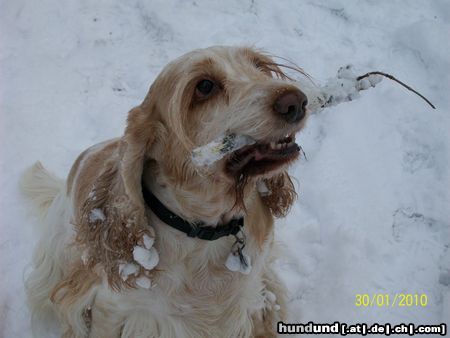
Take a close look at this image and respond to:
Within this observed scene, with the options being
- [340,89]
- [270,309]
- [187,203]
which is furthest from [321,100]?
[270,309]

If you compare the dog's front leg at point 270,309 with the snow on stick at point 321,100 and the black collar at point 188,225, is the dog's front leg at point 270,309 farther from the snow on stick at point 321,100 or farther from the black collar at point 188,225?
the snow on stick at point 321,100

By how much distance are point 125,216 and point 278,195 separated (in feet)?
2.77

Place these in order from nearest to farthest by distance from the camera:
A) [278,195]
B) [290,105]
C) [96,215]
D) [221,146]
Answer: [290,105], [221,146], [96,215], [278,195]

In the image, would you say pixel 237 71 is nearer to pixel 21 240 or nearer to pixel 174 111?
pixel 174 111

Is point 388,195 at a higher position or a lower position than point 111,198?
lower

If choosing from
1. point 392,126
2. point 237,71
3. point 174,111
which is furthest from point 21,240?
point 392,126

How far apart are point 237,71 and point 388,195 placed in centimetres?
217

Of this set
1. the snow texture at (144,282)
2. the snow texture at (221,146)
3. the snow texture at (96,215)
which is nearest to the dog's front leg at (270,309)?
the snow texture at (144,282)

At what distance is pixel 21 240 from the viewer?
3.87 m

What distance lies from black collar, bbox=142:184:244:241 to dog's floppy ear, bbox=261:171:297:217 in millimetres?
275

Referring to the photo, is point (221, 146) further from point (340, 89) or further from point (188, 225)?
point (340, 89)

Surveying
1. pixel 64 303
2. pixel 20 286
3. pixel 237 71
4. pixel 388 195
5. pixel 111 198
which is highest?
pixel 237 71

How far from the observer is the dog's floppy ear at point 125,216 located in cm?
247

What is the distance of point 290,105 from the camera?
2018 millimetres
